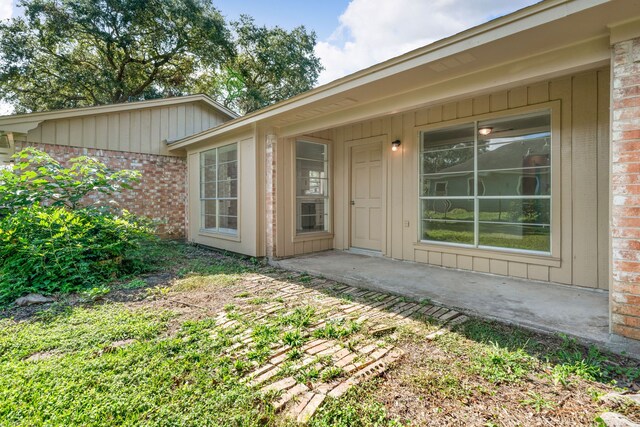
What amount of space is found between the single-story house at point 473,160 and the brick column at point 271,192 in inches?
1.0

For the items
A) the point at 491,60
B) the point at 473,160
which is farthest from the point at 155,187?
the point at 491,60

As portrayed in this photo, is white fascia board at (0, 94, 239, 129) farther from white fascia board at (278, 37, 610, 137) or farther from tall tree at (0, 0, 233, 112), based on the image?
tall tree at (0, 0, 233, 112)

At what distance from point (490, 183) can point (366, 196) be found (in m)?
2.15

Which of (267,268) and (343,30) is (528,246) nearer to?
(267,268)

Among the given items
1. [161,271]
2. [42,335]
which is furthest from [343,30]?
[42,335]

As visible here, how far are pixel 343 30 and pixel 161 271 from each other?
9385 mm

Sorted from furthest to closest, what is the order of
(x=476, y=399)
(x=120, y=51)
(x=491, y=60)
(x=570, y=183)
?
(x=120, y=51)
(x=570, y=183)
(x=491, y=60)
(x=476, y=399)

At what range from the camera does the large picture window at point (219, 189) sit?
6.30 meters

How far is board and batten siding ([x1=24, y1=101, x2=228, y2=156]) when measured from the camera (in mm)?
6473

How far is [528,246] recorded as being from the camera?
3902 millimetres

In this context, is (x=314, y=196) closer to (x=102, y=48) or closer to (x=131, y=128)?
(x=131, y=128)

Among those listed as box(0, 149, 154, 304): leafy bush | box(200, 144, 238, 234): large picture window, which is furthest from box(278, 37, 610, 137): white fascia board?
box(0, 149, 154, 304): leafy bush

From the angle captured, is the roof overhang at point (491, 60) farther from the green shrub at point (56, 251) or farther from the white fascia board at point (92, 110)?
the white fascia board at point (92, 110)

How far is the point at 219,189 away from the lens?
22.0 ft
